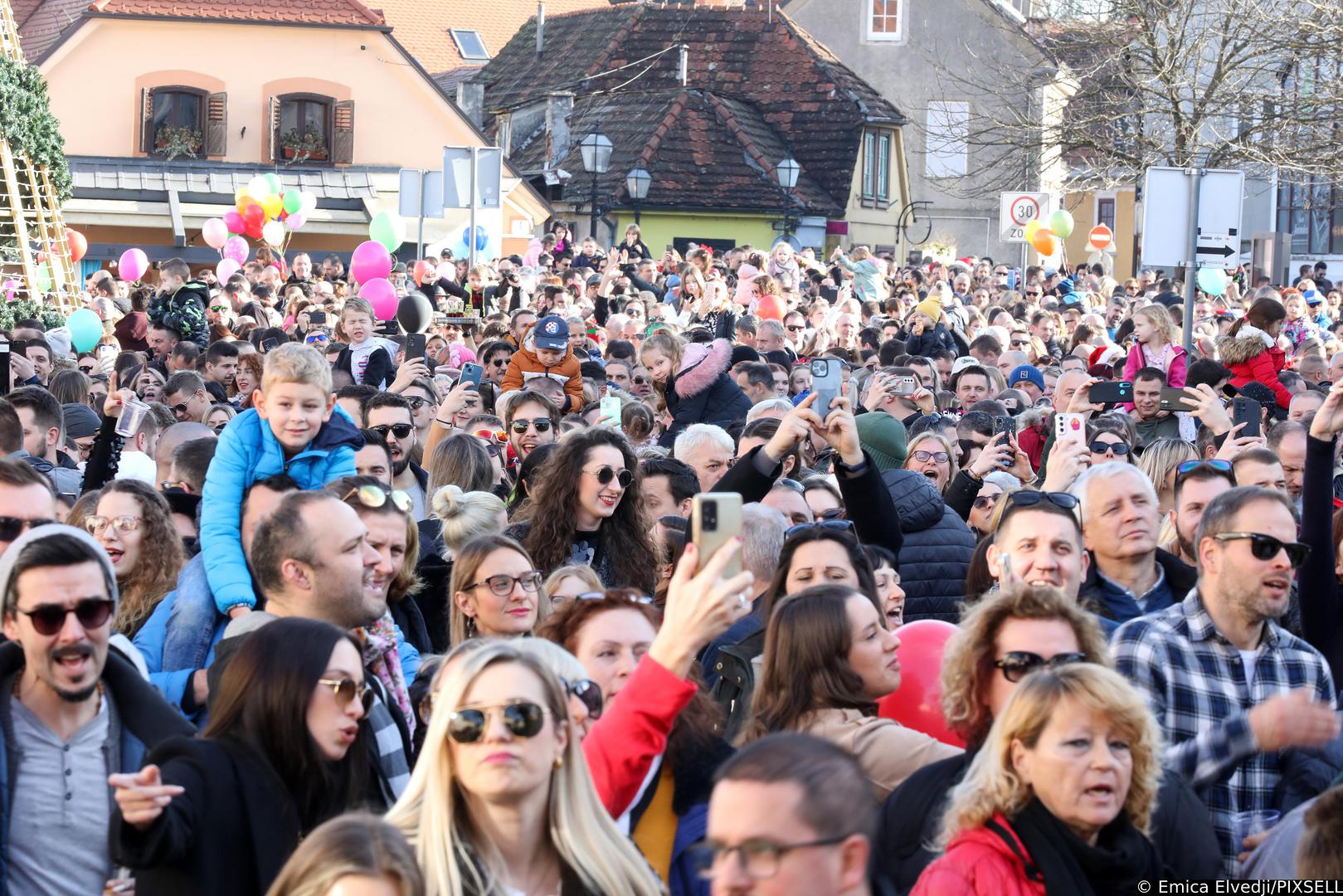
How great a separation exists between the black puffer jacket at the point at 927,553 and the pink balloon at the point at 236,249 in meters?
19.6

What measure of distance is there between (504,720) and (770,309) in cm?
Answer: 1311

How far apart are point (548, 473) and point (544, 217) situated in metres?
31.9

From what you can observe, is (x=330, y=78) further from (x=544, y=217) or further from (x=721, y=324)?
(x=721, y=324)

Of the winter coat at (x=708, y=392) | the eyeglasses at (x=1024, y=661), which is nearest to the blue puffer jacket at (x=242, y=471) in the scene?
the eyeglasses at (x=1024, y=661)

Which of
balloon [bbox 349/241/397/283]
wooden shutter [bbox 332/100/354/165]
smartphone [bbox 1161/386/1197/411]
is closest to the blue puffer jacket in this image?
smartphone [bbox 1161/386/1197/411]

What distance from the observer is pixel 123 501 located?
640cm

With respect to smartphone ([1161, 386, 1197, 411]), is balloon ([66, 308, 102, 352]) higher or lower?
higher

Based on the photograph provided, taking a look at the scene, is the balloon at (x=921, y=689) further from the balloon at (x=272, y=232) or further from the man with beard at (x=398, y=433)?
the balloon at (x=272, y=232)

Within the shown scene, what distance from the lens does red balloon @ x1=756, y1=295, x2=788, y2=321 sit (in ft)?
54.4

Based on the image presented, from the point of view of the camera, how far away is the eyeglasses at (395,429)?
870 cm

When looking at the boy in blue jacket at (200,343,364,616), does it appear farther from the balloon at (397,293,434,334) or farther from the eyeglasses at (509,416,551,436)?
the balloon at (397,293,434,334)

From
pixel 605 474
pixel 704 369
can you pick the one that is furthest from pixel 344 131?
pixel 605 474

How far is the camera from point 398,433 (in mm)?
8773

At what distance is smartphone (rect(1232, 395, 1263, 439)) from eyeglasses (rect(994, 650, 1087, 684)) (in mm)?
5174
